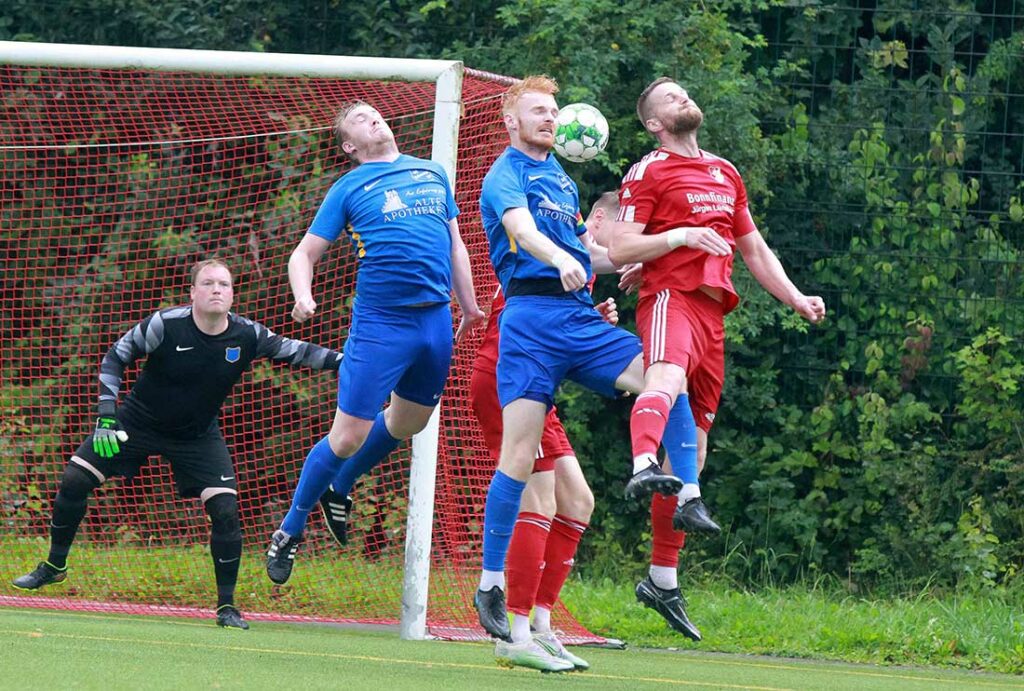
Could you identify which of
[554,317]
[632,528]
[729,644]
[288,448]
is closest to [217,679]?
[554,317]

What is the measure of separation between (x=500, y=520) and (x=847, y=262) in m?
5.19

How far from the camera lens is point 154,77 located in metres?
10.5

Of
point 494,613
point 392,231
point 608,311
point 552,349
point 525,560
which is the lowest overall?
point 494,613

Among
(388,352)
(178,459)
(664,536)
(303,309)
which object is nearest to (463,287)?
(388,352)

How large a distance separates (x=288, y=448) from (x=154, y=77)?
107 inches

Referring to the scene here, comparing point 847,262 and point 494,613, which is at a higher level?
point 847,262

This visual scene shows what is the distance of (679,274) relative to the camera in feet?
20.0

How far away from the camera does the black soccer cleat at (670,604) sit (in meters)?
6.34

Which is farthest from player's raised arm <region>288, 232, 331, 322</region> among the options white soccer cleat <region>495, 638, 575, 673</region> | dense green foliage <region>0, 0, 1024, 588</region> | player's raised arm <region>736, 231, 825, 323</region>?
dense green foliage <region>0, 0, 1024, 588</region>

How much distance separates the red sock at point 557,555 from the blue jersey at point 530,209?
1.09m

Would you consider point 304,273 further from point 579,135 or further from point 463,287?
point 579,135

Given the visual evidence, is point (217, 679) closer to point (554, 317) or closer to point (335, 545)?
point (554, 317)

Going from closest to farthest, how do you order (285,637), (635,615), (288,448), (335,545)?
(285,637)
(635,615)
(335,545)
(288,448)

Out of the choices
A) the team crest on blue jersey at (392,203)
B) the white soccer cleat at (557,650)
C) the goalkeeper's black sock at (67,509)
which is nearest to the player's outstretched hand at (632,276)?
the team crest on blue jersey at (392,203)
